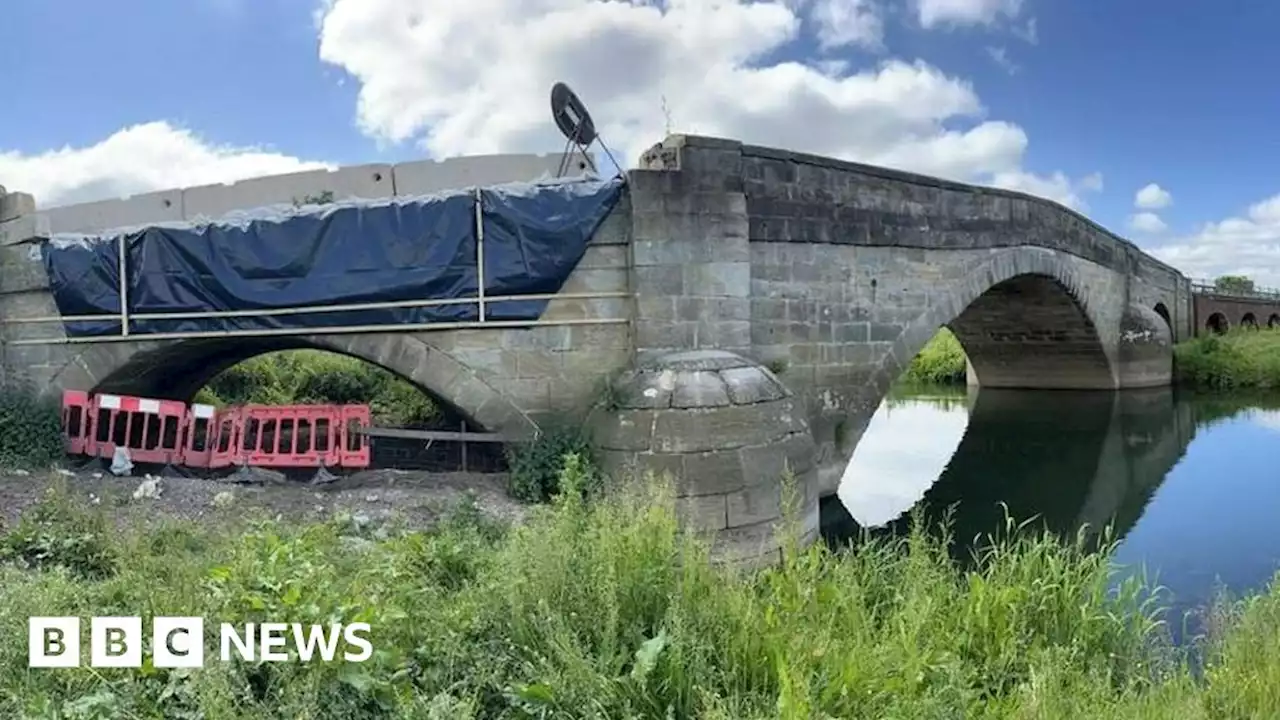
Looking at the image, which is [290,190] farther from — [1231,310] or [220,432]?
[1231,310]

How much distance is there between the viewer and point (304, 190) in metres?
8.52

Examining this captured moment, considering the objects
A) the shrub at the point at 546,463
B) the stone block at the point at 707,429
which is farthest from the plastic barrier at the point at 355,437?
the stone block at the point at 707,429

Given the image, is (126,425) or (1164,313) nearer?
(126,425)

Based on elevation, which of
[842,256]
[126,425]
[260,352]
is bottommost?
[126,425]

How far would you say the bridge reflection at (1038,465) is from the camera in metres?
9.55

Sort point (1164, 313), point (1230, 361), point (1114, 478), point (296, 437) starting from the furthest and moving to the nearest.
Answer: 1. point (1164, 313)
2. point (1230, 361)
3. point (1114, 478)
4. point (296, 437)

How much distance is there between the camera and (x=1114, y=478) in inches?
468

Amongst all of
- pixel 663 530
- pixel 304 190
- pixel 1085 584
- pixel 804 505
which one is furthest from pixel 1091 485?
pixel 304 190

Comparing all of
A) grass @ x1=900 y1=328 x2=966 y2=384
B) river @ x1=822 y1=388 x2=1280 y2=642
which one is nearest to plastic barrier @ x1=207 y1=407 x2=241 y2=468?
river @ x1=822 y1=388 x2=1280 y2=642

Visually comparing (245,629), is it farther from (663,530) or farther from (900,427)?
(900,427)

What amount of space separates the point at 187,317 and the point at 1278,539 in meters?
11.0

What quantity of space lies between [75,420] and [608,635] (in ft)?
25.2

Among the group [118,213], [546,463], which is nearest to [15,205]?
[118,213]

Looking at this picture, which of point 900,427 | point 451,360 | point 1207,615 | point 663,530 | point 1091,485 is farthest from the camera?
point 900,427
